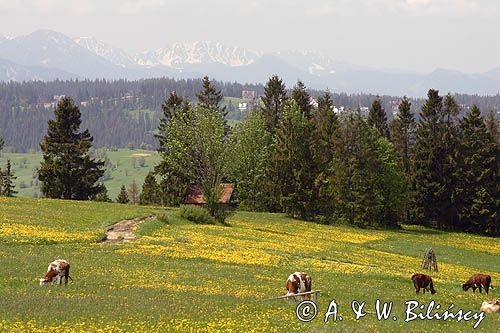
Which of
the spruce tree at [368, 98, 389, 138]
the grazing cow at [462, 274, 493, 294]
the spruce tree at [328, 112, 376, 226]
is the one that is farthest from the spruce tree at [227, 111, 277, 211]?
the grazing cow at [462, 274, 493, 294]

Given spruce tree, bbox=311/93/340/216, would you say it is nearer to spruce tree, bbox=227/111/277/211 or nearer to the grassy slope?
spruce tree, bbox=227/111/277/211

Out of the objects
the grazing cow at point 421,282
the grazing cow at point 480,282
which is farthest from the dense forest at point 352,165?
the grazing cow at point 421,282

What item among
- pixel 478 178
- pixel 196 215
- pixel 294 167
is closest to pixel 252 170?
pixel 294 167

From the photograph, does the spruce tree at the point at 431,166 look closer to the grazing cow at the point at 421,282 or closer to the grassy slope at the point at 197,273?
the grassy slope at the point at 197,273

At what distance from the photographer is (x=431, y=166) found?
293 feet

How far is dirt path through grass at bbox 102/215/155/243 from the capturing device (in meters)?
43.0

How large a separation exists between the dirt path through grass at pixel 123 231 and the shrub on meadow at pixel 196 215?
13.0ft

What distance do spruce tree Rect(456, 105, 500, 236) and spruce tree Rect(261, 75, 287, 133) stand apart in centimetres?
3658

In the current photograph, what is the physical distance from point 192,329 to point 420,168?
262 feet

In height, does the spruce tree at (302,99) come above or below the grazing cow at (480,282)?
above

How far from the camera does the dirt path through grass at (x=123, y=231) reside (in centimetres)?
4301

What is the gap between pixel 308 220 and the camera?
78250 millimetres

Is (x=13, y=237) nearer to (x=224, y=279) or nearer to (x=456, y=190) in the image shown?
(x=224, y=279)

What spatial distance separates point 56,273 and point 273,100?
8819cm
